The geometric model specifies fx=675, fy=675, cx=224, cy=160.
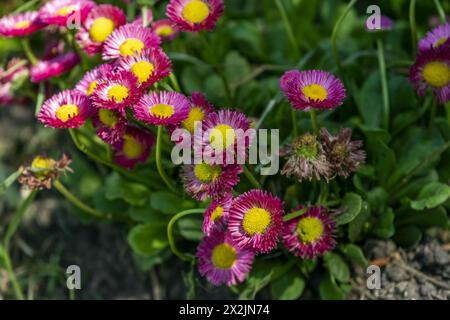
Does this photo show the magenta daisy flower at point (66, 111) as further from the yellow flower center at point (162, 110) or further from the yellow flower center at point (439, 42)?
the yellow flower center at point (439, 42)

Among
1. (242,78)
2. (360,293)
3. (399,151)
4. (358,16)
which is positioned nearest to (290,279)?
(360,293)

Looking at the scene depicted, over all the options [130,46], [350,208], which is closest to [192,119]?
[130,46]

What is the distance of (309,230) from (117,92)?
30.1 inches

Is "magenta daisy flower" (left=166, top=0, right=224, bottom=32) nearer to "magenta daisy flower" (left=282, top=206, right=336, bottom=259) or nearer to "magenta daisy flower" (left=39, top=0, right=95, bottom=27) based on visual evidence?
"magenta daisy flower" (left=39, top=0, right=95, bottom=27)

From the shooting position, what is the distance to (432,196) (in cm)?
234

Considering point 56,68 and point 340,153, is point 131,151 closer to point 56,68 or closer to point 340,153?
point 56,68

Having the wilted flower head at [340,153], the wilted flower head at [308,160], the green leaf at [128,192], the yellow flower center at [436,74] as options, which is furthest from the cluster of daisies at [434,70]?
the green leaf at [128,192]

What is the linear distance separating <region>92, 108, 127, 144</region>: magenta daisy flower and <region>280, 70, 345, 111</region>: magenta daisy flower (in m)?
0.53

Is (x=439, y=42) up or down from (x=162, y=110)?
up

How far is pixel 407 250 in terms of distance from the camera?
2539 millimetres

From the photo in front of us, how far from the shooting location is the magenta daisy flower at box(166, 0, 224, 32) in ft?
7.66

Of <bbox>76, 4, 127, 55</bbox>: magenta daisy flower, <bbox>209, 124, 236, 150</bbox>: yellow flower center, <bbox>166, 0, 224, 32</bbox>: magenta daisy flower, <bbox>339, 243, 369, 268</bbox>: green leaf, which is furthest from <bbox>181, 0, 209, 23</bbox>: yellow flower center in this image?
<bbox>339, 243, 369, 268</bbox>: green leaf
